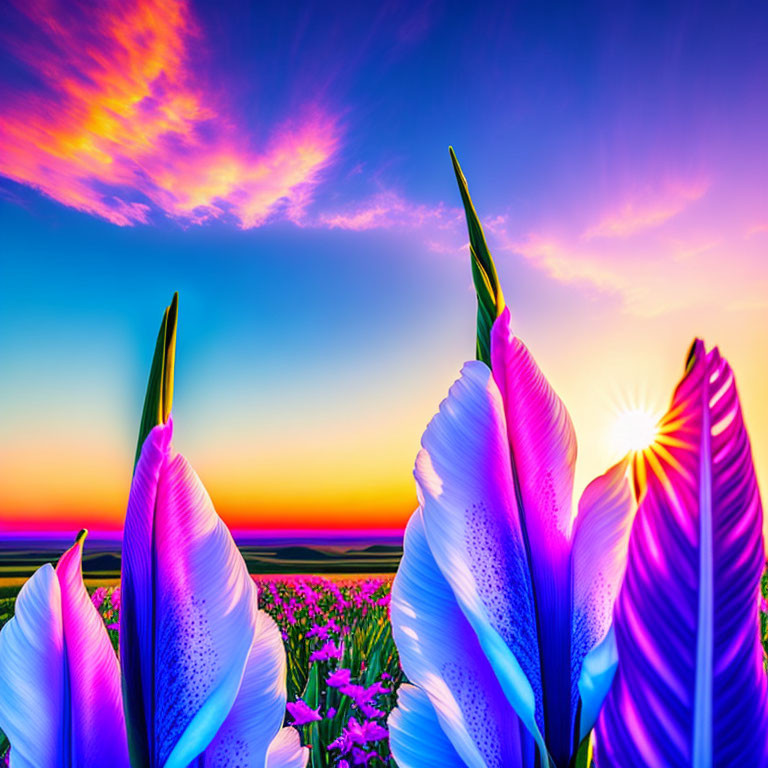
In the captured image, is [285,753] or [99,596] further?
[99,596]

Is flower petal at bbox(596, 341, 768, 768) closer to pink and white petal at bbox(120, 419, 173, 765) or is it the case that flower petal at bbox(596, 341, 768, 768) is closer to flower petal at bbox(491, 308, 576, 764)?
flower petal at bbox(491, 308, 576, 764)

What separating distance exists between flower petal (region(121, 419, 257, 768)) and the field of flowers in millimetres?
141

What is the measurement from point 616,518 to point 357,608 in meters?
5.21

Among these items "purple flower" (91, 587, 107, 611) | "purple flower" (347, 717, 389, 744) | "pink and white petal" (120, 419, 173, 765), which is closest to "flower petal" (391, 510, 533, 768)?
"pink and white petal" (120, 419, 173, 765)

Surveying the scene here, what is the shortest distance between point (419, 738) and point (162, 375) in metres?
0.22

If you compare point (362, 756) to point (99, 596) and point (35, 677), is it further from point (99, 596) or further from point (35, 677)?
point (99, 596)

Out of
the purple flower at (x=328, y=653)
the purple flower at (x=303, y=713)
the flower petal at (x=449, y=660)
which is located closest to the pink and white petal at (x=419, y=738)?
the flower petal at (x=449, y=660)

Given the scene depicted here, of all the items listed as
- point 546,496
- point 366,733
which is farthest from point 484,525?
point 366,733

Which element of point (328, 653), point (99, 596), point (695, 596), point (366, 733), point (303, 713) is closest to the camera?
point (695, 596)

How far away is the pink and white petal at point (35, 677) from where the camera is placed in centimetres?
36

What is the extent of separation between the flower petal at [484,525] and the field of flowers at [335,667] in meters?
0.27

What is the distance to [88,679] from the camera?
0.38 metres

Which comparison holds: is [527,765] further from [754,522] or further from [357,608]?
[357,608]

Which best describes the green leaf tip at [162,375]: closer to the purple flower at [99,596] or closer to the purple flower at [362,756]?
the purple flower at [362,756]
